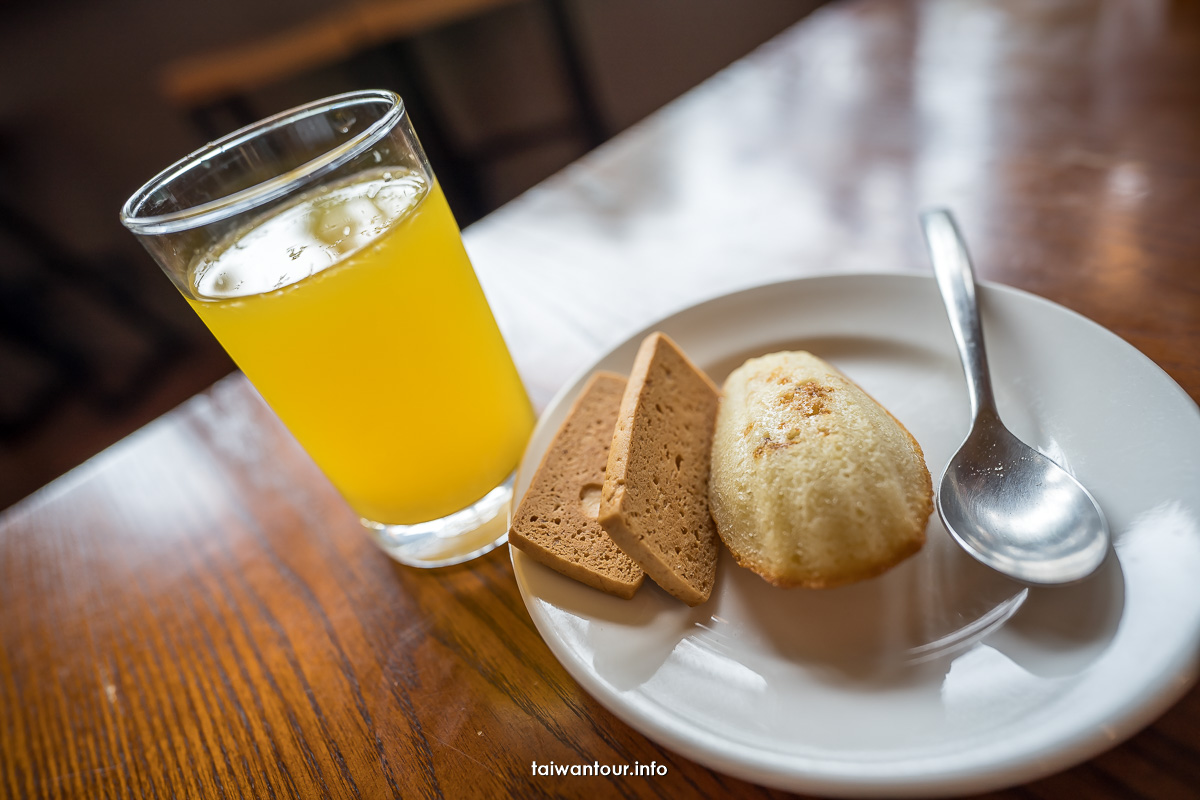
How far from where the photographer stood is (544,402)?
2.86 feet

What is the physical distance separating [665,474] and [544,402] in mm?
304

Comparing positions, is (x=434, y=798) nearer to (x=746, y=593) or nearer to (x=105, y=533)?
(x=746, y=593)

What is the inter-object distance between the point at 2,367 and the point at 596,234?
277cm

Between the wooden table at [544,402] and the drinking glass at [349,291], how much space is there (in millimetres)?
144

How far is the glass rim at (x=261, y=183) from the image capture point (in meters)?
0.51

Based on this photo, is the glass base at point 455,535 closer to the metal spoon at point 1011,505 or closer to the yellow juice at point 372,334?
the yellow juice at point 372,334

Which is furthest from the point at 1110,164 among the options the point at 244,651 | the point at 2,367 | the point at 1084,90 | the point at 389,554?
the point at 2,367

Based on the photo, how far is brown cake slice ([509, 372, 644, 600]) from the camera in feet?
1.84

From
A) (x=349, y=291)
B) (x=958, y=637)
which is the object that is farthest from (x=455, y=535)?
(x=958, y=637)

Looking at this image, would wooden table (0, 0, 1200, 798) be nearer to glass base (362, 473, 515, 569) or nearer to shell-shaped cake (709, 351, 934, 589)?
glass base (362, 473, 515, 569)

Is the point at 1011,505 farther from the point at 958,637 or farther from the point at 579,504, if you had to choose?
the point at 579,504

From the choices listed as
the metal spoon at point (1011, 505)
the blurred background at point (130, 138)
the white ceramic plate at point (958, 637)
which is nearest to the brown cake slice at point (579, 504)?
the white ceramic plate at point (958, 637)

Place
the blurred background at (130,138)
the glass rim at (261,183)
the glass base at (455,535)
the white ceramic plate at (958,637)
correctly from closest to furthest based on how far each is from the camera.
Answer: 1. the white ceramic plate at (958,637)
2. the glass rim at (261,183)
3. the glass base at (455,535)
4. the blurred background at (130,138)

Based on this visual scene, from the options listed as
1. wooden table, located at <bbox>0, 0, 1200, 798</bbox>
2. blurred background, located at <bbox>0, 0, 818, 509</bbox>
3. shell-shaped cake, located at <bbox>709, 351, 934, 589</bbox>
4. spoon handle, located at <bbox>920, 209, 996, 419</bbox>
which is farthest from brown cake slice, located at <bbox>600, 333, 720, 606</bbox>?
blurred background, located at <bbox>0, 0, 818, 509</bbox>
